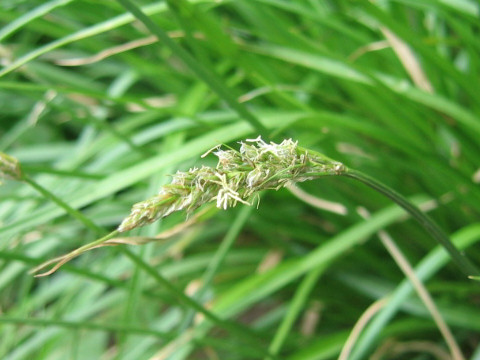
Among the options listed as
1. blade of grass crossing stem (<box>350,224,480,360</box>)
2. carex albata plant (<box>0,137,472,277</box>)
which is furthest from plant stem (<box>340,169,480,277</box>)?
blade of grass crossing stem (<box>350,224,480,360</box>)

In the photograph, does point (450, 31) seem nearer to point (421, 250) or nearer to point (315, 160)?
point (421, 250)

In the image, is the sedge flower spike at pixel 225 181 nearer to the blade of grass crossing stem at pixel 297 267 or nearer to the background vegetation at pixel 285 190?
the background vegetation at pixel 285 190

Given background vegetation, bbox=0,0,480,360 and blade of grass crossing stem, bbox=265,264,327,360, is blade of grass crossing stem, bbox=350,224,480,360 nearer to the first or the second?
background vegetation, bbox=0,0,480,360

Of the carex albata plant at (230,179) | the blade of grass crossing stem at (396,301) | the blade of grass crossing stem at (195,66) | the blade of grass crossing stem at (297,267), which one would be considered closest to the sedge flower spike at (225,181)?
the carex albata plant at (230,179)

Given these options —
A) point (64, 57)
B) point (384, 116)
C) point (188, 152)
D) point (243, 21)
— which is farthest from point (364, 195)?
point (64, 57)

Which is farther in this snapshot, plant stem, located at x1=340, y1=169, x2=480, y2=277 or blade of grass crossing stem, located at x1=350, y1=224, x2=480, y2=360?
blade of grass crossing stem, located at x1=350, y1=224, x2=480, y2=360

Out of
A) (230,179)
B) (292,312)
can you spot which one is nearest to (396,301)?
Result: (292,312)

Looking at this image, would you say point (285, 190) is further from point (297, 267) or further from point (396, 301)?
point (396, 301)
